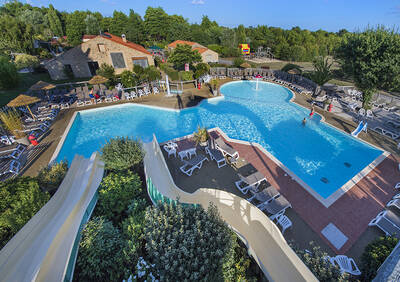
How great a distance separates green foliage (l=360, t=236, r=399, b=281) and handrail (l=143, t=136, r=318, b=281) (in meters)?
2.30

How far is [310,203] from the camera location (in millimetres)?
6766

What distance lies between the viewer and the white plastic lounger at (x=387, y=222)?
546 cm

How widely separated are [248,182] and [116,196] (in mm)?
4978

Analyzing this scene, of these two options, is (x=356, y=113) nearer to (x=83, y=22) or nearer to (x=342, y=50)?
(x=342, y=50)

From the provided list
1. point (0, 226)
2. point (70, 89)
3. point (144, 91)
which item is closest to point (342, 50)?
point (144, 91)

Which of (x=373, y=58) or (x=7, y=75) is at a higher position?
(x=7, y=75)

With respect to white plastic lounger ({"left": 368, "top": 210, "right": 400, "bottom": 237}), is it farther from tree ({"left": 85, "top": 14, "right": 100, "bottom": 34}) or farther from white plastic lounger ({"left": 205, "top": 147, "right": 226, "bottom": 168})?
tree ({"left": 85, "top": 14, "right": 100, "bottom": 34})

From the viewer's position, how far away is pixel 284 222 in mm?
5766

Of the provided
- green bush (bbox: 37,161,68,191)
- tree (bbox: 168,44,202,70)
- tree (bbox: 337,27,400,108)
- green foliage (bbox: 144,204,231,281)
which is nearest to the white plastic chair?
green foliage (bbox: 144,204,231,281)

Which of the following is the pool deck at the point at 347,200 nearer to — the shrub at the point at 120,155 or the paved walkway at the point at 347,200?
the paved walkway at the point at 347,200

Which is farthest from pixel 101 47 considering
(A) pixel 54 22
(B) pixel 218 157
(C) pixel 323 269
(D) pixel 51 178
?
(A) pixel 54 22

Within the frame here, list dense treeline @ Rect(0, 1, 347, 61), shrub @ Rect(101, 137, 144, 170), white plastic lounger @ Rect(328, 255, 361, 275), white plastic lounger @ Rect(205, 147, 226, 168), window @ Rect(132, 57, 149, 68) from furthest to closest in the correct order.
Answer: dense treeline @ Rect(0, 1, 347, 61) < window @ Rect(132, 57, 149, 68) < white plastic lounger @ Rect(205, 147, 226, 168) < shrub @ Rect(101, 137, 144, 170) < white plastic lounger @ Rect(328, 255, 361, 275)

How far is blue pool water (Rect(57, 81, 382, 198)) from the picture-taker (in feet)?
30.6

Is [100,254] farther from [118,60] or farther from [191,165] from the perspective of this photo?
[118,60]
